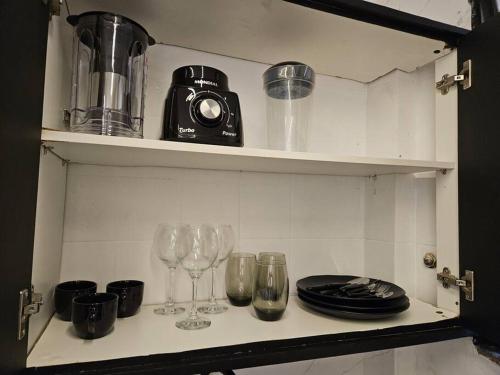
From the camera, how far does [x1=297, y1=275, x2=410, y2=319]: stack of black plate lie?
2.59 feet

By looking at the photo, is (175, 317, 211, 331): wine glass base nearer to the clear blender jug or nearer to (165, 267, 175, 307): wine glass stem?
(165, 267, 175, 307): wine glass stem

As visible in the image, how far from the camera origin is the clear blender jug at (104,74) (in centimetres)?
69

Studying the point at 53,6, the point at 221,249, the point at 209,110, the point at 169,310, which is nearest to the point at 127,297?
the point at 169,310

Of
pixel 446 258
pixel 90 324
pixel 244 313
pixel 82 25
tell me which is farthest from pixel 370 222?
pixel 82 25

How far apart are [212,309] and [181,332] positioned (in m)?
0.17

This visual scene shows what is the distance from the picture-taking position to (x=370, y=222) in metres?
1.16

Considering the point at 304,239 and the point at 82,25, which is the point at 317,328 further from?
the point at 82,25

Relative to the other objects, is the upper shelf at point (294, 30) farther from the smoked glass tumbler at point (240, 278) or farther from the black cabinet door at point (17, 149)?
the smoked glass tumbler at point (240, 278)

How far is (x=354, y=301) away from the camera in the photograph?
2.64 ft

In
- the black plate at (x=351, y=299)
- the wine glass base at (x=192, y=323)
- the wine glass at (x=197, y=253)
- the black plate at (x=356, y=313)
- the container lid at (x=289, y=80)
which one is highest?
the container lid at (x=289, y=80)

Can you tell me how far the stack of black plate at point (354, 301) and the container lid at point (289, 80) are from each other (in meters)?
0.55

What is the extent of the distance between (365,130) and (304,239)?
1.55 ft

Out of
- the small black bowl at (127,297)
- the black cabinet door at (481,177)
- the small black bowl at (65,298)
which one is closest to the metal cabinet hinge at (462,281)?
the black cabinet door at (481,177)

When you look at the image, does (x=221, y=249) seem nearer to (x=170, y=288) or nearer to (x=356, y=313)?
(x=170, y=288)
